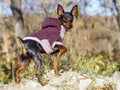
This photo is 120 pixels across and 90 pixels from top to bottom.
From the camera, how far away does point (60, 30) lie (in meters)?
7.83

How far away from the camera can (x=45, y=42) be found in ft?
25.3

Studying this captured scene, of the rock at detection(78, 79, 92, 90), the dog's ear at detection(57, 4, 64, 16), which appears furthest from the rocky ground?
the dog's ear at detection(57, 4, 64, 16)

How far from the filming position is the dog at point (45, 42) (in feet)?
24.8

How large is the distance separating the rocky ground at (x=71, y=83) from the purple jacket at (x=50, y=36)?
61 cm

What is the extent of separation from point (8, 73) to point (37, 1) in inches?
287

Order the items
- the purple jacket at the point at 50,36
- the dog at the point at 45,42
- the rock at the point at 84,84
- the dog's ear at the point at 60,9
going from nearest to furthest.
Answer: the dog at the point at 45,42
the purple jacket at the point at 50,36
the rock at the point at 84,84
the dog's ear at the point at 60,9

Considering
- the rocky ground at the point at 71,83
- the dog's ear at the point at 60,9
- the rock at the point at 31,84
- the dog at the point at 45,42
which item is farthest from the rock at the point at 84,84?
the dog's ear at the point at 60,9

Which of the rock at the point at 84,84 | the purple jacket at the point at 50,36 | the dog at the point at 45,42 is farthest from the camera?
the rock at the point at 84,84

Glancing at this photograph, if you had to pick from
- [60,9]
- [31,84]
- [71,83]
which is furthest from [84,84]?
[60,9]

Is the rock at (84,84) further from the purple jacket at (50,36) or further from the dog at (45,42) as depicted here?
the purple jacket at (50,36)

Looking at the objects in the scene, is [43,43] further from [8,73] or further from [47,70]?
[8,73]

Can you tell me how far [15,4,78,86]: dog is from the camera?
7555 mm

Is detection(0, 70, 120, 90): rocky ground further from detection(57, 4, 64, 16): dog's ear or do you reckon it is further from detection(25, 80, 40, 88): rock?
detection(57, 4, 64, 16): dog's ear

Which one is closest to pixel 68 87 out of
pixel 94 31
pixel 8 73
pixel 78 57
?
pixel 78 57
